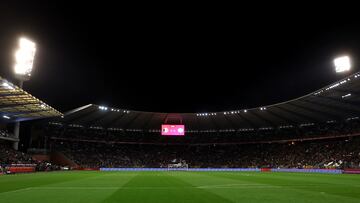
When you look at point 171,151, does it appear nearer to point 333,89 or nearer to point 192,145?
point 192,145

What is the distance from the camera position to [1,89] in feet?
118

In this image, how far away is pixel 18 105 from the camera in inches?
1800

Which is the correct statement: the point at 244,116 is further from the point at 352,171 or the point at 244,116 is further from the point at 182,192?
the point at 182,192

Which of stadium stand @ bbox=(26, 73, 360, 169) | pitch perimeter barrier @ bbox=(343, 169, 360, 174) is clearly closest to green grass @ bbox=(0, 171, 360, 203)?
pitch perimeter barrier @ bbox=(343, 169, 360, 174)

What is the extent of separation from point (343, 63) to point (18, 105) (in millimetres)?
45732

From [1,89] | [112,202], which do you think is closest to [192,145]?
[1,89]

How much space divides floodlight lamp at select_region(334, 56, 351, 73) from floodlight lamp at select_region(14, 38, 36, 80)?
44528mm

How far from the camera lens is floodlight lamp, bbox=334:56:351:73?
4078 centimetres

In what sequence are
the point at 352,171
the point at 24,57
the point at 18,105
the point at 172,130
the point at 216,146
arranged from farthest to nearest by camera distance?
the point at 216,146 → the point at 172,130 → the point at 24,57 → the point at 18,105 → the point at 352,171

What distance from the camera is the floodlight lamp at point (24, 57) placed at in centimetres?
4756

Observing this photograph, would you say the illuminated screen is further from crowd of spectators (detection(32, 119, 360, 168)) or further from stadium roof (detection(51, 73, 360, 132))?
crowd of spectators (detection(32, 119, 360, 168))

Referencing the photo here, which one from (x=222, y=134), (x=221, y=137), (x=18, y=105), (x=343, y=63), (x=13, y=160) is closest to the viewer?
(x=343, y=63)

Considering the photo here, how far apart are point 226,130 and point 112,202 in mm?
81881

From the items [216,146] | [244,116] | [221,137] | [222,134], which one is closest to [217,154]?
[216,146]
